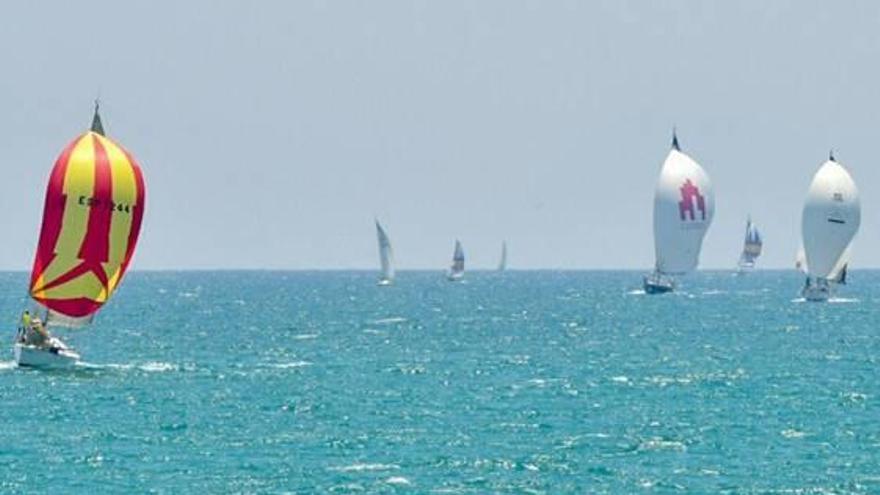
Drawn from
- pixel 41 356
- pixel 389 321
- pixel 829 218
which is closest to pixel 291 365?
pixel 41 356

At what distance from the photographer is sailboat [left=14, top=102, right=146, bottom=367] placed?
268 feet

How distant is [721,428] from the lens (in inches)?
2638

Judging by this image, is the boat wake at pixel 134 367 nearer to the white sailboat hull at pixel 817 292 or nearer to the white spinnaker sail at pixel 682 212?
the white spinnaker sail at pixel 682 212

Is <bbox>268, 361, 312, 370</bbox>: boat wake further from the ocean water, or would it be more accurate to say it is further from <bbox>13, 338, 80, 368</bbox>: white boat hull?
<bbox>13, 338, 80, 368</bbox>: white boat hull

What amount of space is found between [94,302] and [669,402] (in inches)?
949

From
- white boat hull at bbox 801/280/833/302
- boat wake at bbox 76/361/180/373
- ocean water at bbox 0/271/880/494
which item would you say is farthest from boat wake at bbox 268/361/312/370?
white boat hull at bbox 801/280/833/302

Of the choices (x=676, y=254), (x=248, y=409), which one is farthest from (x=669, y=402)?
(x=676, y=254)

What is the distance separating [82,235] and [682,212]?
316 ft

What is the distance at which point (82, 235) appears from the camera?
8194 cm

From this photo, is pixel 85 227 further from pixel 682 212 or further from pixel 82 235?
pixel 682 212

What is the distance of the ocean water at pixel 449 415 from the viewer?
5509cm

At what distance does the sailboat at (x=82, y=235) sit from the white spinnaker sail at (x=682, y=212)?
93.8 metres

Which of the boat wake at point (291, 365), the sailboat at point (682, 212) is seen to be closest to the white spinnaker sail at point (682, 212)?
the sailboat at point (682, 212)

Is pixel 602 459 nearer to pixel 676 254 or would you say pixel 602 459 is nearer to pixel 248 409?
pixel 248 409
